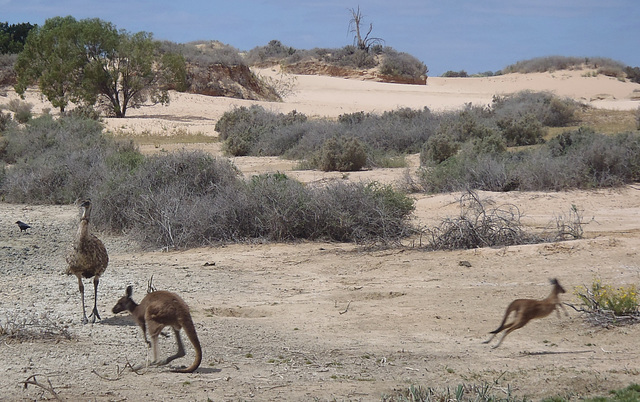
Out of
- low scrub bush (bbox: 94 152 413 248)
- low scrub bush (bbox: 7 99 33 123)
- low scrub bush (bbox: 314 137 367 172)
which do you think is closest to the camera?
low scrub bush (bbox: 94 152 413 248)

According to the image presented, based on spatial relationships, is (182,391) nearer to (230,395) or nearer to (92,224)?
(230,395)

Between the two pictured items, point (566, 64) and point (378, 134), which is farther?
point (566, 64)

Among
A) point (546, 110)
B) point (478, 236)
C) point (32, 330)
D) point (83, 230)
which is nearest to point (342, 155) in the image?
point (478, 236)

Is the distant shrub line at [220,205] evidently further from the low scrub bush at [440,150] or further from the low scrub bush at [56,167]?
the low scrub bush at [440,150]

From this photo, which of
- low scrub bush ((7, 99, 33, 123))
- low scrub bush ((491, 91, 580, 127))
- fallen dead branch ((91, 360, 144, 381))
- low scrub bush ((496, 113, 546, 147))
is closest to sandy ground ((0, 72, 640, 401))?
fallen dead branch ((91, 360, 144, 381))

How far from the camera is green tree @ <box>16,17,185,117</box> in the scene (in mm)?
36188

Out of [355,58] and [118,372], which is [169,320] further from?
[355,58]

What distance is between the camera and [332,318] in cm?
842

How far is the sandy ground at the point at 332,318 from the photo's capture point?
20.0 ft

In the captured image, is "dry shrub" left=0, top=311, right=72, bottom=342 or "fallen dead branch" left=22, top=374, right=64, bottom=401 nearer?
"fallen dead branch" left=22, top=374, right=64, bottom=401

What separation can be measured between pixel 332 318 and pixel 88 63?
3145cm

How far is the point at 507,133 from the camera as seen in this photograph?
24438 millimetres

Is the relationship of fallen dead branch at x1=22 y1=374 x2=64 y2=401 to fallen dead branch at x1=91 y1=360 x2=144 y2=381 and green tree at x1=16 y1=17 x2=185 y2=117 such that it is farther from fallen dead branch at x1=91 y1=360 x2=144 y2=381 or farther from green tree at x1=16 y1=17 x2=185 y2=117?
green tree at x1=16 y1=17 x2=185 y2=117

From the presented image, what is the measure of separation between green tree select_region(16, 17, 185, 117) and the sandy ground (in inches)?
875
